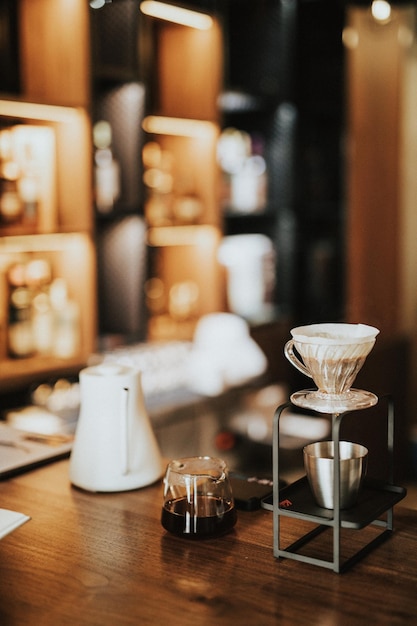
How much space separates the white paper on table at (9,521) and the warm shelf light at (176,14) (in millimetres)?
2409

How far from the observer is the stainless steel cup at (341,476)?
1113mm

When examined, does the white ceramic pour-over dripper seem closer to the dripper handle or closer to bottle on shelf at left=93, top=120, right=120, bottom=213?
the dripper handle

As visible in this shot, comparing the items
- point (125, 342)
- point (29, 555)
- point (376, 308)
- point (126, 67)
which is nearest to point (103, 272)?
point (125, 342)

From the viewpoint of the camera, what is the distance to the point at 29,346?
292 centimetres

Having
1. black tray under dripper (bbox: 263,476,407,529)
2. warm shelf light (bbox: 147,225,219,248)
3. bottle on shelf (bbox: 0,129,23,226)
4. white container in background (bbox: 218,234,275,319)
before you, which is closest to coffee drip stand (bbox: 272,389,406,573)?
black tray under dripper (bbox: 263,476,407,529)

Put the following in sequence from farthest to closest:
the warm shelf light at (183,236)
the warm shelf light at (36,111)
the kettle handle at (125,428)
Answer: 1. the warm shelf light at (183,236)
2. the warm shelf light at (36,111)
3. the kettle handle at (125,428)

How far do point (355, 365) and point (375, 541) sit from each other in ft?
0.94

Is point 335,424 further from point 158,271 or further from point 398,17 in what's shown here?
point 398,17

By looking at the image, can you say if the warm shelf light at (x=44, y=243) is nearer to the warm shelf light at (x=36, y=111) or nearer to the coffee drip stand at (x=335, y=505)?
the warm shelf light at (x=36, y=111)

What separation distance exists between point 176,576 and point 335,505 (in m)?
0.24

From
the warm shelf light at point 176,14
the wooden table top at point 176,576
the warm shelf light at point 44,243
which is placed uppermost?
the warm shelf light at point 176,14

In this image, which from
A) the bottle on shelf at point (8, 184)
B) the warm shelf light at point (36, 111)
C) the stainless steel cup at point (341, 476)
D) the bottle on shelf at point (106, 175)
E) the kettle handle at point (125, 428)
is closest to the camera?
the stainless steel cup at point (341, 476)

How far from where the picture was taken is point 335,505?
42.2 inches

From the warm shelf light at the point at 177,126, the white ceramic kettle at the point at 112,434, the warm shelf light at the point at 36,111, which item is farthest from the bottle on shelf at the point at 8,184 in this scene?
the white ceramic kettle at the point at 112,434
